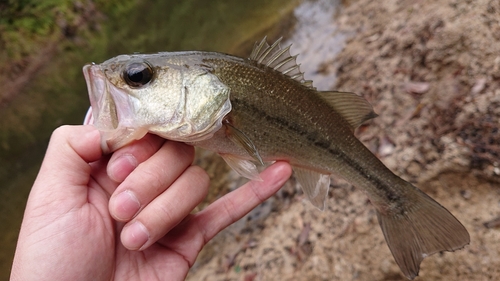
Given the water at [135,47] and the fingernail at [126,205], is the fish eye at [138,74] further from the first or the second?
the water at [135,47]

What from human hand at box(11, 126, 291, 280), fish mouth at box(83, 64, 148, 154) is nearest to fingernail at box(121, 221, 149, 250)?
human hand at box(11, 126, 291, 280)

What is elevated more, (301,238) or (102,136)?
(102,136)

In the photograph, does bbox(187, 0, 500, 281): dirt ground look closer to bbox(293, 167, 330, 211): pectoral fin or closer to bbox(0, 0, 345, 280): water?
bbox(293, 167, 330, 211): pectoral fin

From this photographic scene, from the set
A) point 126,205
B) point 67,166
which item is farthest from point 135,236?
point 67,166

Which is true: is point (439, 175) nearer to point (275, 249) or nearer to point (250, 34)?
point (275, 249)

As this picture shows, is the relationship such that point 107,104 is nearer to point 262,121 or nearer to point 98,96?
point 98,96

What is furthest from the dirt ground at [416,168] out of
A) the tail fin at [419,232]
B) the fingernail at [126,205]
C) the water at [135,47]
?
the fingernail at [126,205]

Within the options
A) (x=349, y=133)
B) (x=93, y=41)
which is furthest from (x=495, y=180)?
(x=93, y=41)
